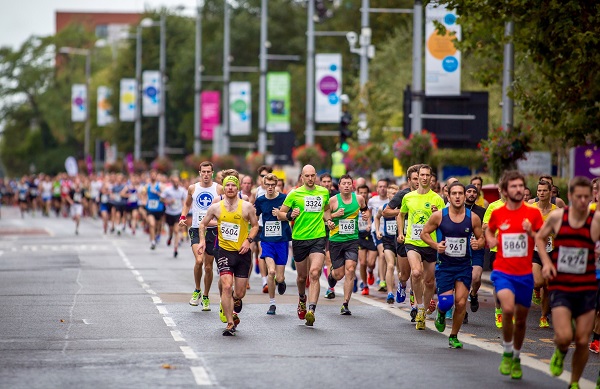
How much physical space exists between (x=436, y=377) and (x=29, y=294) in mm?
10915

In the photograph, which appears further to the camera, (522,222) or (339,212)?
(339,212)

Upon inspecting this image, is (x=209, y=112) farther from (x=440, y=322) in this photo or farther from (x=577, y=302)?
(x=577, y=302)

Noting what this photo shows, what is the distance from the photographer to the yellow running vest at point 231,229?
16234mm

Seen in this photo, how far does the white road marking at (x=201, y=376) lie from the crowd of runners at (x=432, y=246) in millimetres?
2555

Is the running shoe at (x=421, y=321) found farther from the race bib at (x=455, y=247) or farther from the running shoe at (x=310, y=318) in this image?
the race bib at (x=455, y=247)

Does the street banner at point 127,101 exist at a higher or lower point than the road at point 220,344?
higher

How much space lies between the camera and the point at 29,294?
22062 millimetres

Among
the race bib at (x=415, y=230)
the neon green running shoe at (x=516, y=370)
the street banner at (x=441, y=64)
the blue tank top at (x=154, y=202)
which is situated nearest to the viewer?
the neon green running shoe at (x=516, y=370)

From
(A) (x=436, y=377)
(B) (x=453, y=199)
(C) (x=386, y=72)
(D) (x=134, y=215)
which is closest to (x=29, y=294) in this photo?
(B) (x=453, y=199)

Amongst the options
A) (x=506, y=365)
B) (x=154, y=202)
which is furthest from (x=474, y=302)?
(x=154, y=202)

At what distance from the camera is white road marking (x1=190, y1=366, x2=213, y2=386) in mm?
11961

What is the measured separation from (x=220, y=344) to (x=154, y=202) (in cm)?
2027

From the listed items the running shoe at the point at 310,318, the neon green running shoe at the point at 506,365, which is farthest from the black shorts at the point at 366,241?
Answer: the neon green running shoe at the point at 506,365

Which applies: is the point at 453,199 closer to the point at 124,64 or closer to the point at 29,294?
the point at 29,294
